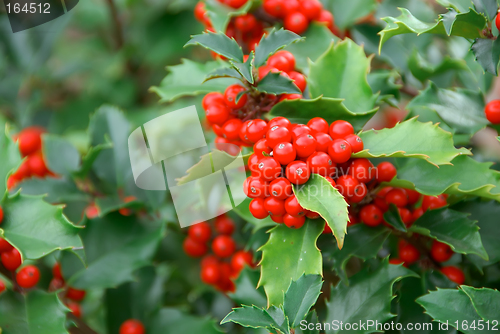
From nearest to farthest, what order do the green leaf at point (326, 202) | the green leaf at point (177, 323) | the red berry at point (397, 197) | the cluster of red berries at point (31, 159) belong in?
the green leaf at point (326, 202) → the red berry at point (397, 197) → the green leaf at point (177, 323) → the cluster of red berries at point (31, 159)

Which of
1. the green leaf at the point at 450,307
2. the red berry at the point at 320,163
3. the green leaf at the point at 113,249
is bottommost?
the green leaf at the point at 113,249

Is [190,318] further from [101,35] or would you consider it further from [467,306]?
[101,35]

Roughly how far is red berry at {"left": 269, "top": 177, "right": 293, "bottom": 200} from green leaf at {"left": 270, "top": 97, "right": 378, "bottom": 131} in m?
0.16

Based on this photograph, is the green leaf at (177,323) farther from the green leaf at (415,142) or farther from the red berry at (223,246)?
the green leaf at (415,142)

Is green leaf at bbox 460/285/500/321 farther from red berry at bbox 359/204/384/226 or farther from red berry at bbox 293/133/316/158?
red berry at bbox 293/133/316/158

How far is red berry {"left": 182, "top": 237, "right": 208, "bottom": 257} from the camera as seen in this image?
1.22 m

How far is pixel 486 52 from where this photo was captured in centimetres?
73

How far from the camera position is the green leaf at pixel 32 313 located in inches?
33.1

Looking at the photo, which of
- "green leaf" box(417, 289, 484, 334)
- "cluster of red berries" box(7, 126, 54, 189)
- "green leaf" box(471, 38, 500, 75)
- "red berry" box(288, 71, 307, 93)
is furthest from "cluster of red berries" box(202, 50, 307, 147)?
"cluster of red berries" box(7, 126, 54, 189)

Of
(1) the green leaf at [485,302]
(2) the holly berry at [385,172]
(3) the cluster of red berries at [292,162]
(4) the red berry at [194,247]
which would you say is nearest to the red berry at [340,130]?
(3) the cluster of red berries at [292,162]

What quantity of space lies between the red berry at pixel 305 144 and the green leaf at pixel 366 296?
292 mm

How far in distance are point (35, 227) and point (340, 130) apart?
1.95 ft

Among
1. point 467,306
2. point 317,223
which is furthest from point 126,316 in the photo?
point 467,306

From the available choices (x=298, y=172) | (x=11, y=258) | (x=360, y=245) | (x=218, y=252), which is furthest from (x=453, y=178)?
(x=11, y=258)
